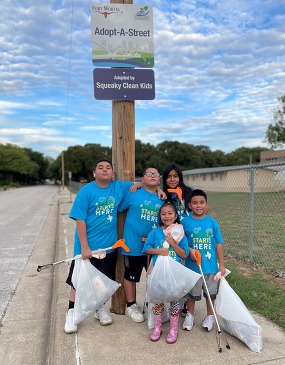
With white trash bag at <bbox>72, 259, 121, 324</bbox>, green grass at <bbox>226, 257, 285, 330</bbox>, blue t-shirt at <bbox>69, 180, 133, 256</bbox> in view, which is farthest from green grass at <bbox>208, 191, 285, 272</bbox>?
white trash bag at <bbox>72, 259, 121, 324</bbox>

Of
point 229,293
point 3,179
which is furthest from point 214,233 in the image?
point 3,179

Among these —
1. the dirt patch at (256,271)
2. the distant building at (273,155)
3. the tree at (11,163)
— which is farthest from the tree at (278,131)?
the tree at (11,163)

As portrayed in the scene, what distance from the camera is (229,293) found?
3.09 m

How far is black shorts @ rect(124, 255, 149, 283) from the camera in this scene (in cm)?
357

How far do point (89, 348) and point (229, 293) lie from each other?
4.39ft

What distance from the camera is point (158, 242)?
314 cm

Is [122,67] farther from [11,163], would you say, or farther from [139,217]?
[11,163]

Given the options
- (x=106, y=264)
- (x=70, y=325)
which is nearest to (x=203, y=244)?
(x=106, y=264)

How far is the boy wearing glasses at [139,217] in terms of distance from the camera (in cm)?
344

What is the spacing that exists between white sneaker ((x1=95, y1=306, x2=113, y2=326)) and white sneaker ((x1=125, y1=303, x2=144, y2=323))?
0.24 m

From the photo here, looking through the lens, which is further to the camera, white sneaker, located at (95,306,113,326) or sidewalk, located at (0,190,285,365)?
white sneaker, located at (95,306,113,326)

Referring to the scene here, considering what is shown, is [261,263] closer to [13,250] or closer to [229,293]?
[229,293]

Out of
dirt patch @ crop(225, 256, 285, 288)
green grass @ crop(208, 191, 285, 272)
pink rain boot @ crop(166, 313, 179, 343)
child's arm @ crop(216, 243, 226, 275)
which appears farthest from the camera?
green grass @ crop(208, 191, 285, 272)

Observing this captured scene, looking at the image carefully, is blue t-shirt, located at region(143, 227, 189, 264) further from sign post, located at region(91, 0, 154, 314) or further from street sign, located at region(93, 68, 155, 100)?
street sign, located at region(93, 68, 155, 100)
